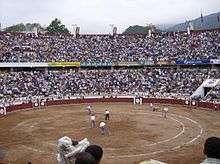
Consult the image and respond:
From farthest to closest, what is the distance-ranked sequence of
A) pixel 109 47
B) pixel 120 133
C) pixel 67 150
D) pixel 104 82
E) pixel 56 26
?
pixel 56 26
pixel 109 47
pixel 104 82
pixel 120 133
pixel 67 150

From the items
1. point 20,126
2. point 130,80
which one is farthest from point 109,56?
point 20,126

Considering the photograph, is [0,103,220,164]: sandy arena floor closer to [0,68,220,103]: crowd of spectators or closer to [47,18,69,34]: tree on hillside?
[0,68,220,103]: crowd of spectators

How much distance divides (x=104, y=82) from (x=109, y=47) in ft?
37.6

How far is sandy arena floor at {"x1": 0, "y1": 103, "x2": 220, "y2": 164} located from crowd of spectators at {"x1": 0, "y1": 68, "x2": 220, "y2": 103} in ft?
27.9

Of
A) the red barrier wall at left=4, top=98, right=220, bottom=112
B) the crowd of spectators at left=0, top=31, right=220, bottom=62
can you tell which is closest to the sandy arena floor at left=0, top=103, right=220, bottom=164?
the red barrier wall at left=4, top=98, right=220, bottom=112

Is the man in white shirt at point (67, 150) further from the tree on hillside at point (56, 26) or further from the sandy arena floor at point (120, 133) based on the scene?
the tree on hillside at point (56, 26)

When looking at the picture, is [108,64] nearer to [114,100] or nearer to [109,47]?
[109,47]

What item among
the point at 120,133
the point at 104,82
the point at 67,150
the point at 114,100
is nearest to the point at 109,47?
the point at 104,82

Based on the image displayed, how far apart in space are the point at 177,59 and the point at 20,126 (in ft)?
118

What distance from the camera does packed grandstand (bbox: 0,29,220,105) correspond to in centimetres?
5994

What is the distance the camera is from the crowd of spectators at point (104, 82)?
58562 millimetres

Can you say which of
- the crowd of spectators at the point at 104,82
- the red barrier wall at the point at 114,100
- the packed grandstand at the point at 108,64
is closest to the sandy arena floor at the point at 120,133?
the red barrier wall at the point at 114,100

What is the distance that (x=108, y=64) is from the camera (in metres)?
68.4

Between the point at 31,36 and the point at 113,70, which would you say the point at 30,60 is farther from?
the point at 113,70
